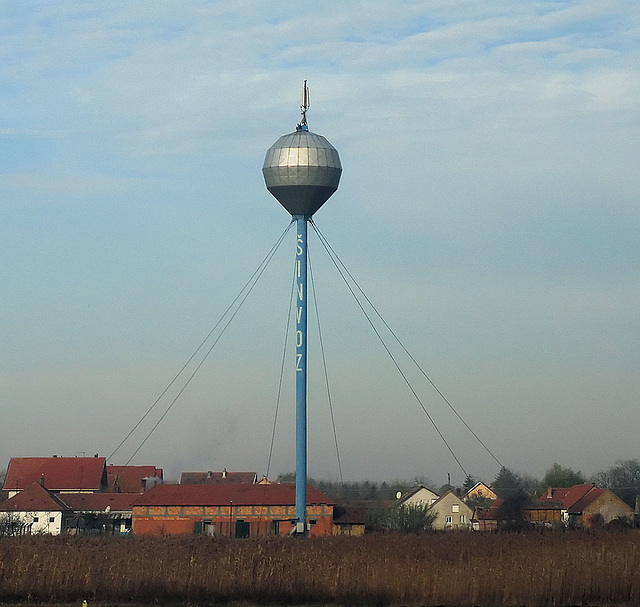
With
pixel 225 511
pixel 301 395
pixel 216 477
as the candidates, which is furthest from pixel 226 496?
pixel 216 477

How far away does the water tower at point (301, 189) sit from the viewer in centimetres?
7244

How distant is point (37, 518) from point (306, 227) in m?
32.3

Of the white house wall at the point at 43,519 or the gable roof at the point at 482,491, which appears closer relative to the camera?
the white house wall at the point at 43,519

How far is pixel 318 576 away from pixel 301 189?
50.4 m

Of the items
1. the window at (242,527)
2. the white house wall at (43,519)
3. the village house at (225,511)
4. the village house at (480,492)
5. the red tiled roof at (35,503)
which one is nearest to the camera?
the window at (242,527)

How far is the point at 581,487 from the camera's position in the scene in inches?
3770

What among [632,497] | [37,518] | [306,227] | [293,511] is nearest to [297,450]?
[293,511]

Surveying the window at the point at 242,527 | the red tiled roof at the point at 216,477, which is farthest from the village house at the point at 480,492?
the window at the point at 242,527

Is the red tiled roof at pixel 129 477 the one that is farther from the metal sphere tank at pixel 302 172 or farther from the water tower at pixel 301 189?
the metal sphere tank at pixel 302 172

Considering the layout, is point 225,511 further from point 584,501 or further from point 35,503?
point 584,501

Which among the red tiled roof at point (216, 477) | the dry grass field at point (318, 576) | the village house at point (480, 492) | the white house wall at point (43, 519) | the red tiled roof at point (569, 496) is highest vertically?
the red tiled roof at point (216, 477)

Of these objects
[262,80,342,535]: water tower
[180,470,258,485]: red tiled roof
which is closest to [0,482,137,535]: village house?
[262,80,342,535]: water tower

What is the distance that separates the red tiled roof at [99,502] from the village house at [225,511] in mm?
7594

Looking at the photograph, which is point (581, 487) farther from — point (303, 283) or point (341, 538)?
point (341, 538)
